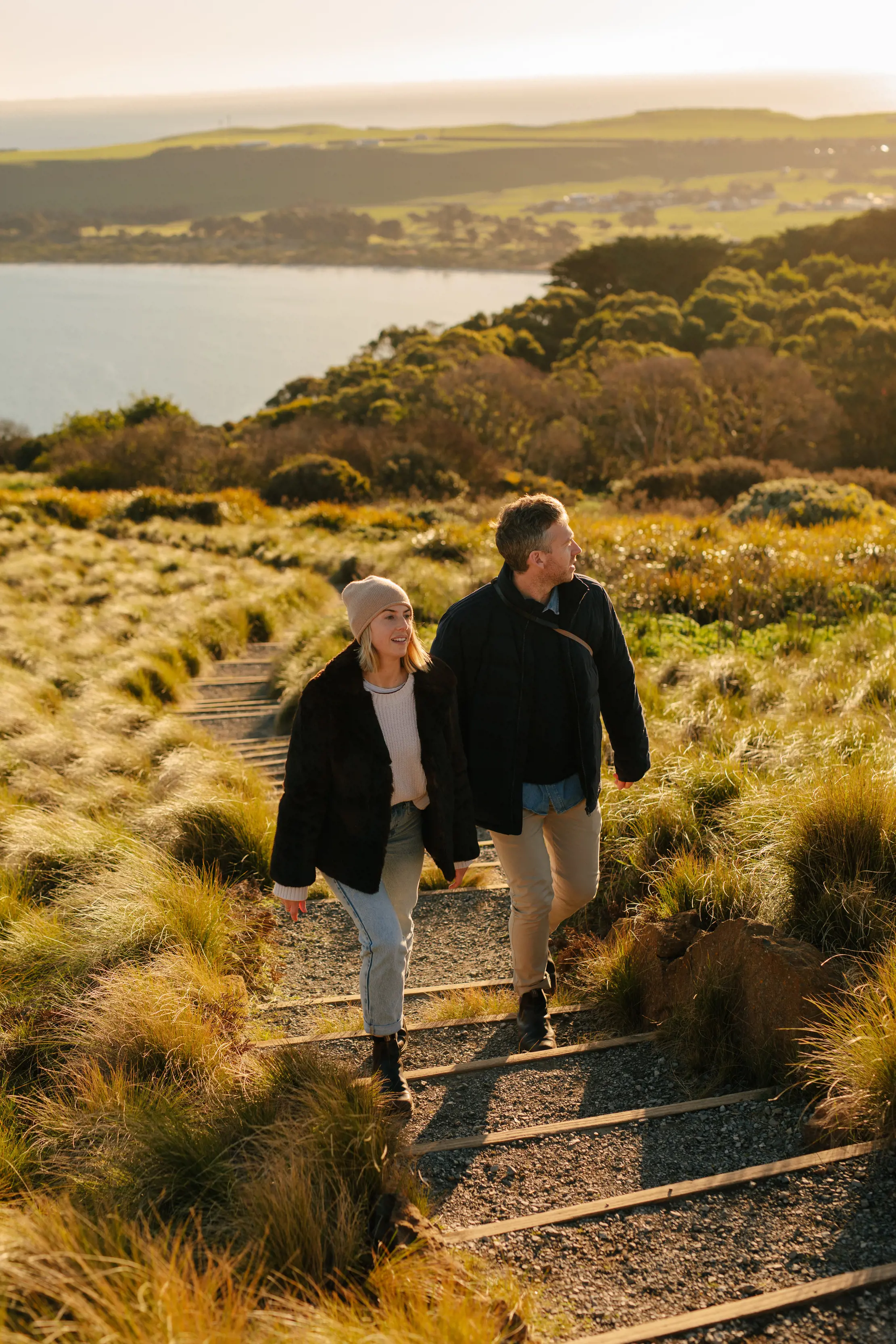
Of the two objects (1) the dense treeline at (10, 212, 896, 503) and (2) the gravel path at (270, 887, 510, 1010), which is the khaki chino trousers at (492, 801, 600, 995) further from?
(1) the dense treeline at (10, 212, 896, 503)

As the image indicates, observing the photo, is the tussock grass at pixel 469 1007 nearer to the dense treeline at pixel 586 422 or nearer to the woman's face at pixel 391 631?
the woman's face at pixel 391 631

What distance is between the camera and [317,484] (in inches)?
1206

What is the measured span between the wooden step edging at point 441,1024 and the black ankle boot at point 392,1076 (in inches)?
11.6

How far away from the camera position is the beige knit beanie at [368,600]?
302 cm

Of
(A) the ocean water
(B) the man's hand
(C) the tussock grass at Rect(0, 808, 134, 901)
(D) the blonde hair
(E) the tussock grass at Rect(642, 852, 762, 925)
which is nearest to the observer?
(D) the blonde hair

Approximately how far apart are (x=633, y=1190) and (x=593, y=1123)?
0.29 m

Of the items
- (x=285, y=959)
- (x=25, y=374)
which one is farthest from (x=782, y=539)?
(x=25, y=374)

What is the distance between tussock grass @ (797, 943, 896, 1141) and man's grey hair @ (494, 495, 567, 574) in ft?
5.37

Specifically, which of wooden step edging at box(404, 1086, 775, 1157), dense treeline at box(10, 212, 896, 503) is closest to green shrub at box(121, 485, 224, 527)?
dense treeline at box(10, 212, 896, 503)

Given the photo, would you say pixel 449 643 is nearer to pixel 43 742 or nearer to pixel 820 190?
pixel 43 742

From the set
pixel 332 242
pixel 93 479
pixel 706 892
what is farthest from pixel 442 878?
pixel 332 242

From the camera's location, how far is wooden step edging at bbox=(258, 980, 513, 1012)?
396 centimetres

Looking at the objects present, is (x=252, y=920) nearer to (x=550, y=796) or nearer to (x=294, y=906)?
(x=294, y=906)

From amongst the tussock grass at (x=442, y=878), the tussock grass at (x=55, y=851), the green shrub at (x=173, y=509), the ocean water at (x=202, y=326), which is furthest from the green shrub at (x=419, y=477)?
the ocean water at (x=202, y=326)
